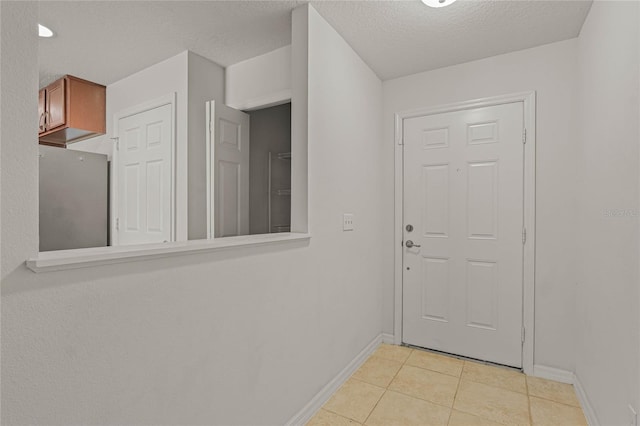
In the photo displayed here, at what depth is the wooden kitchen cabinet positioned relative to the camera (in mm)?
3143

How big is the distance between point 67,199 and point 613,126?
3987mm

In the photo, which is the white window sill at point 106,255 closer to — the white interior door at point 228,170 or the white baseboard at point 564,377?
the white interior door at point 228,170

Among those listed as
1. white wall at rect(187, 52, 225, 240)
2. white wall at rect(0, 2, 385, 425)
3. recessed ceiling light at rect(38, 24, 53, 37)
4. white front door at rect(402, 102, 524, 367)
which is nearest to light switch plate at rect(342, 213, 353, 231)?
white wall at rect(0, 2, 385, 425)

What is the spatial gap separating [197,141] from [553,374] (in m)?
3.23

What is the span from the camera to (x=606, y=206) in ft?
5.39

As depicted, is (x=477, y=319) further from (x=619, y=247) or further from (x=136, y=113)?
(x=136, y=113)

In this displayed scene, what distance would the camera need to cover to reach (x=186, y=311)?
1.22 m

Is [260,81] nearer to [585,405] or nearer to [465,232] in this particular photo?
[465,232]

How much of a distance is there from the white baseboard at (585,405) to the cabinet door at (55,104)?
15.5 feet

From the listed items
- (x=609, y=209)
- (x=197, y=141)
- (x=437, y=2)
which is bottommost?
(x=609, y=209)

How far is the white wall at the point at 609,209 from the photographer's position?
1.30 meters

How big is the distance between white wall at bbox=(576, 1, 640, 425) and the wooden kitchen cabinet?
4075 millimetres

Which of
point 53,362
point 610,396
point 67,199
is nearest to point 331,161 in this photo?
point 53,362

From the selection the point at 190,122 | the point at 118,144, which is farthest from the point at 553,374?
the point at 118,144
